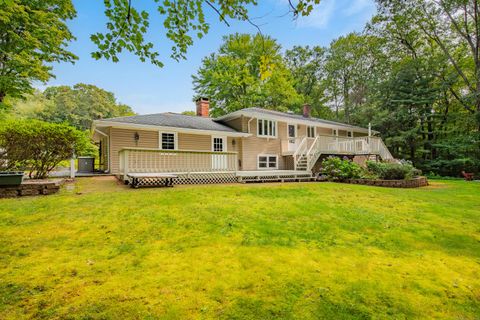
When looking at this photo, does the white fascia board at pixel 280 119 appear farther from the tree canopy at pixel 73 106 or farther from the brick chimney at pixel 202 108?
the tree canopy at pixel 73 106

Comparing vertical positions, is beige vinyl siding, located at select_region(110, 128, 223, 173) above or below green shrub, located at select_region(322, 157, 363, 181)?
above

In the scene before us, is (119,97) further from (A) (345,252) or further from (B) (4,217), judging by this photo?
(A) (345,252)

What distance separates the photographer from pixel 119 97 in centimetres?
5000

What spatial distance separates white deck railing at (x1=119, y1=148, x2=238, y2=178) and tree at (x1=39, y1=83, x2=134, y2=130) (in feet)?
119

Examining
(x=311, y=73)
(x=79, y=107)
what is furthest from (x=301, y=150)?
(x=79, y=107)

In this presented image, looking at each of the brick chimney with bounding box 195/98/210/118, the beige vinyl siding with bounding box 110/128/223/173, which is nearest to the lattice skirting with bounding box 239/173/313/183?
the beige vinyl siding with bounding box 110/128/223/173

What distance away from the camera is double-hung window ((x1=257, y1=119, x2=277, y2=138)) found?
16.4m

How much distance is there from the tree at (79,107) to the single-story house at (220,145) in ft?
98.5

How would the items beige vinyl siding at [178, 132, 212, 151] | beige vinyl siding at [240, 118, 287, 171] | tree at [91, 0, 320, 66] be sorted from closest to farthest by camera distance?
tree at [91, 0, 320, 66] < beige vinyl siding at [178, 132, 212, 151] < beige vinyl siding at [240, 118, 287, 171]

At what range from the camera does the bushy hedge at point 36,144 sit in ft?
24.9

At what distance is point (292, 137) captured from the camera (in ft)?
59.2

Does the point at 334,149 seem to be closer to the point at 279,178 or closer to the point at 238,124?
the point at 279,178

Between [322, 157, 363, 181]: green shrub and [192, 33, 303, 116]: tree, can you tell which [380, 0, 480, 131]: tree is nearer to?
[192, 33, 303, 116]: tree

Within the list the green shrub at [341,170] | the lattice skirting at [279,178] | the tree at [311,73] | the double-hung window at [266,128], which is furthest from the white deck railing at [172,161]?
the tree at [311,73]
